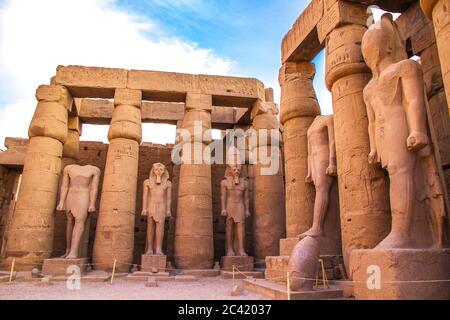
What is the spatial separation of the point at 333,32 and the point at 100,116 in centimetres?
920

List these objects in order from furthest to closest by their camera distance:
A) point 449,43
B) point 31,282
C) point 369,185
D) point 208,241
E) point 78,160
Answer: point 78,160, point 208,241, point 31,282, point 369,185, point 449,43

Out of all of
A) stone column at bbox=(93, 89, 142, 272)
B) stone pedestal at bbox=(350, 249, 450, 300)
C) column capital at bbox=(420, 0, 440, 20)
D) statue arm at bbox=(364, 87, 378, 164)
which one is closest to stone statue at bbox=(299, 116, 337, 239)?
statue arm at bbox=(364, 87, 378, 164)

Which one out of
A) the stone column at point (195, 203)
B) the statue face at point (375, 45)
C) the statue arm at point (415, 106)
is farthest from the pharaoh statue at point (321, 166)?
the stone column at point (195, 203)

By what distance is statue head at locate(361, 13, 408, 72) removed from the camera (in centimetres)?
483

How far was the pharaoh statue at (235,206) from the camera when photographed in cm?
967

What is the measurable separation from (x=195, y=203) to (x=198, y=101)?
10.4 feet

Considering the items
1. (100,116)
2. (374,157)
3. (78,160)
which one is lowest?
(374,157)

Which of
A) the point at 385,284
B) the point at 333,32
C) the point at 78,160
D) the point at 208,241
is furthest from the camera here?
the point at 78,160

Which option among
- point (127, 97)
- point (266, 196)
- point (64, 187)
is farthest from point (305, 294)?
point (127, 97)

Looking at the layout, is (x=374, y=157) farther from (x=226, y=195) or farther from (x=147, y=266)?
(x=147, y=266)

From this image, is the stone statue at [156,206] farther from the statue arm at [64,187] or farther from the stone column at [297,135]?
the stone column at [297,135]

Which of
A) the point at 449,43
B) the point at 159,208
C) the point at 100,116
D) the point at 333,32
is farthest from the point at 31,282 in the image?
the point at 449,43

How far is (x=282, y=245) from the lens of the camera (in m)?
6.54

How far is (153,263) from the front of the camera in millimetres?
8719
